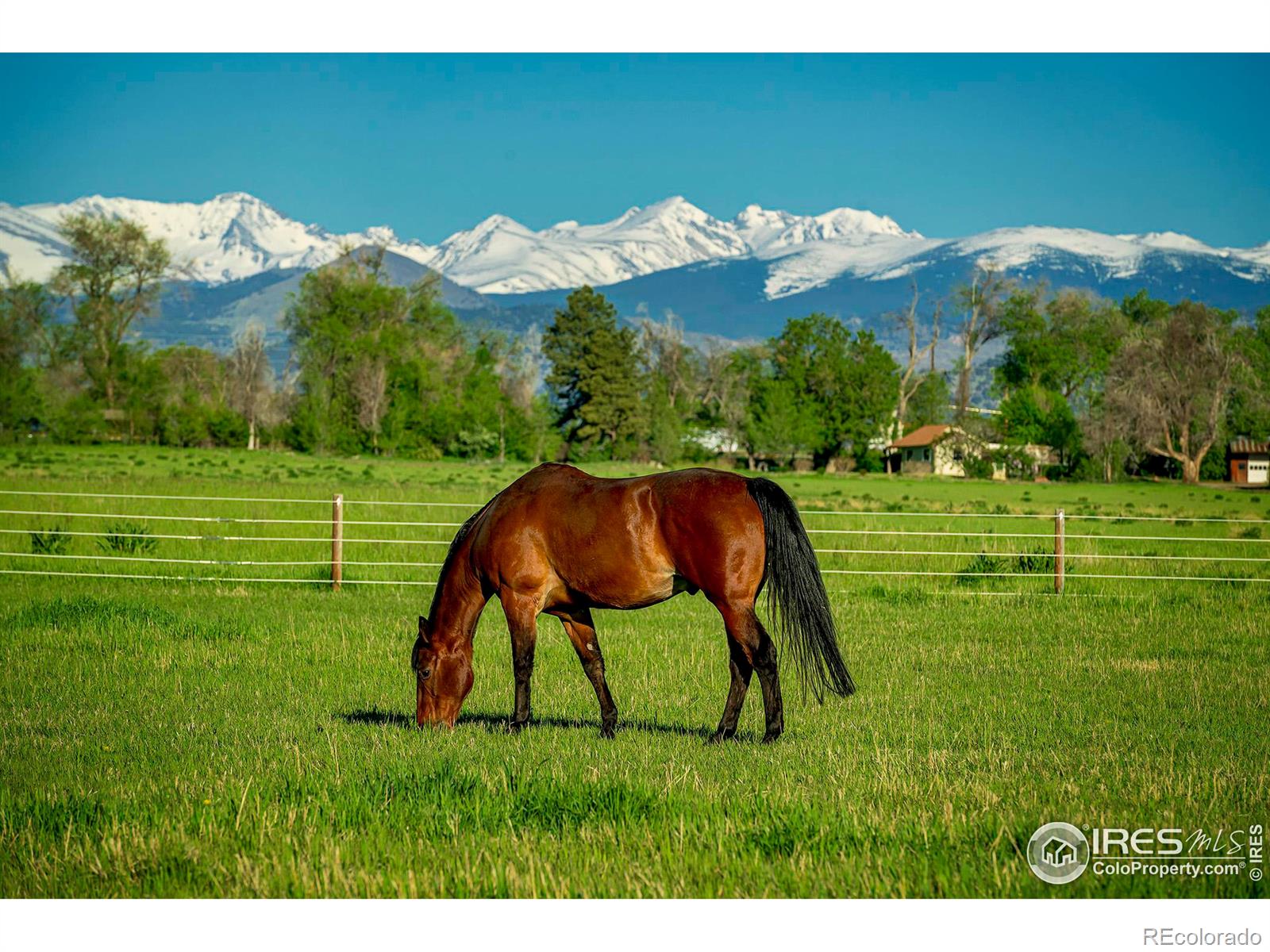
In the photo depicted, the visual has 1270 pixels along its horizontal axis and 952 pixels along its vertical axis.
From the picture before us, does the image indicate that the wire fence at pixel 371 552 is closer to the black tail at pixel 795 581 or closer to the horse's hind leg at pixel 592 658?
the horse's hind leg at pixel 592 658

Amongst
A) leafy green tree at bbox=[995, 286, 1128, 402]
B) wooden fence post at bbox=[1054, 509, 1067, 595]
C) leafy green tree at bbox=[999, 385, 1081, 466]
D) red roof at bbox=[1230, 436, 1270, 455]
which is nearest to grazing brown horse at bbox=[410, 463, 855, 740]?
wooden fence post at bbox=[1054, 509, 1067, 595]

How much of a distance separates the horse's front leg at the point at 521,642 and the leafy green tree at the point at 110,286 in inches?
2570

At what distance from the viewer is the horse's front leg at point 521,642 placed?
716 centimetres

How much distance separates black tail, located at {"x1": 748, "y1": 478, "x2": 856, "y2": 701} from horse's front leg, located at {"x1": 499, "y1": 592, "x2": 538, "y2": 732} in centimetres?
153

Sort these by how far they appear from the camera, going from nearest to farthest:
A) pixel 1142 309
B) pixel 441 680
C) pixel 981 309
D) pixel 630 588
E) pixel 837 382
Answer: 1. pixel 630 588
2. pixel 441 680
3. pixel 837 382
4. pixel 1142 309
5. pixel 981 309

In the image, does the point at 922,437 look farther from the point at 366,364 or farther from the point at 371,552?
the point at 371,552

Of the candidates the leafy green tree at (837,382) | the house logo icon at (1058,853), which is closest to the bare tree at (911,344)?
the leafy green tree at (837,382)

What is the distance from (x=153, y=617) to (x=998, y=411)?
249 feet

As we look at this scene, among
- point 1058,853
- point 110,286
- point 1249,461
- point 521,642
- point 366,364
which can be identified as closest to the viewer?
point 1058,853

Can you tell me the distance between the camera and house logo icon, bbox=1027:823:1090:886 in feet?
15.1

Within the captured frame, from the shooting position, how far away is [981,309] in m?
93.7

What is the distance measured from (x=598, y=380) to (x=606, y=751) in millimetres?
71600

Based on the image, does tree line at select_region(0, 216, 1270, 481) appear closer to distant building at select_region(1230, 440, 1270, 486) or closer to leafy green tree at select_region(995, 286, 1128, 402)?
leafy green tree at select_region(995, 286, 1128, 402)

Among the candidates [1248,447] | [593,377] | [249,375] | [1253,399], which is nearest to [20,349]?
[249,375]
